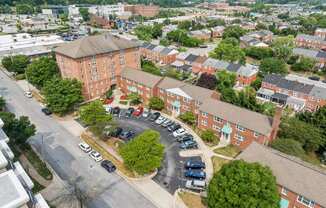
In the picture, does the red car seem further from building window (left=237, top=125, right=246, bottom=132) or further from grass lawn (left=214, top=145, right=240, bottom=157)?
building window (left=237, top=125, right=246, bottom=132)

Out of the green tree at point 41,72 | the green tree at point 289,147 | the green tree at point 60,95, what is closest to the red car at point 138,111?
the green tree at point 60,95

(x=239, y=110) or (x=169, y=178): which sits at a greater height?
(x=239, y=110)

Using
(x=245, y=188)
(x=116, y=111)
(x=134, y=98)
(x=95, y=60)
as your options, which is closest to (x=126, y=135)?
(x=116, y=111)

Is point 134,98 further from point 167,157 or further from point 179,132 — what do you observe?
point 167,157

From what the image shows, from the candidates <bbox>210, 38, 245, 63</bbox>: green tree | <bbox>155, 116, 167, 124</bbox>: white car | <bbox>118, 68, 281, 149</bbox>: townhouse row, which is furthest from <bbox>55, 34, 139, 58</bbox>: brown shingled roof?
<bbox>210, 38, 245, 63</bbox>: green tree

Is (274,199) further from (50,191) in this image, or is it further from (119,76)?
(119,76)

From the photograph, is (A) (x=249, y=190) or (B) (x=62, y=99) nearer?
(A) (x=249, y=190)

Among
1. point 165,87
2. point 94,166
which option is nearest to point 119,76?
point 165,87

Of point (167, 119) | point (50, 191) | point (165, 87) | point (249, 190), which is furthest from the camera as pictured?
point (165, 87)

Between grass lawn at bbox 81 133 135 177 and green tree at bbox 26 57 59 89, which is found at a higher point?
green tree at bbox 26 57 59 89
